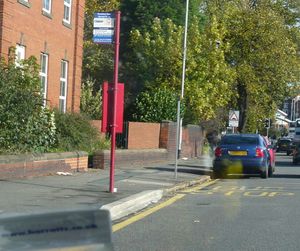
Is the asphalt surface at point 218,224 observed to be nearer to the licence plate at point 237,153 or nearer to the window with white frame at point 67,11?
the licence plate at point 237,153

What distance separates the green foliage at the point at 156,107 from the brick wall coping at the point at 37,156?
36.3ft

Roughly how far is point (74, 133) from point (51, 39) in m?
4.41

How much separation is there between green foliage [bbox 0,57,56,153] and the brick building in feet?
3.52

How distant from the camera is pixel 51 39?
73.2 ft

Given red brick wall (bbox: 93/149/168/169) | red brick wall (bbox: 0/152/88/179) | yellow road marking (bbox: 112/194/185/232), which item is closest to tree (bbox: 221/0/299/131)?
red brick wall (bbox: 93/149/168/169)

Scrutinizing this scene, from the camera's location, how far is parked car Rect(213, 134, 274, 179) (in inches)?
795

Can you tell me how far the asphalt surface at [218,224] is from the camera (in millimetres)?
8172

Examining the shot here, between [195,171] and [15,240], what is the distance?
1957 cm

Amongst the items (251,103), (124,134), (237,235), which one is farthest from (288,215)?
(251,103)

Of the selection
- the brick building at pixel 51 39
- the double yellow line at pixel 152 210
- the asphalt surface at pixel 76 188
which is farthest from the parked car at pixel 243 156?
the brick building at pixel 51 39

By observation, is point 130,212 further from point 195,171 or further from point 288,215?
point 195,171

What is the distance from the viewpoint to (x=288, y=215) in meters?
11.0

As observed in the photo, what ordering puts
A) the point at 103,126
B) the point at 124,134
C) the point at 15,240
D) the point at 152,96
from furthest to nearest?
the point at 152,96
the point at 124,134
the point at 103,126
the point at 15,240

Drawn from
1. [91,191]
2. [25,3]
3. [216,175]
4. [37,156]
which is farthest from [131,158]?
[91,191]
